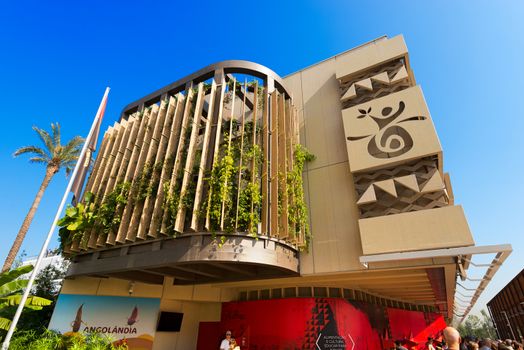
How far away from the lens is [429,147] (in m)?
10.6

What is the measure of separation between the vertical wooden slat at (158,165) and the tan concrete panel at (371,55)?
29.8 feet

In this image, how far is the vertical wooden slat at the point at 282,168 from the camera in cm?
1021

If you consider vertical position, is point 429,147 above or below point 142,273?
above

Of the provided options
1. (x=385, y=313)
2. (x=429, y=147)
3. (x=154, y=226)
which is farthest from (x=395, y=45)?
(x=385, y=313)

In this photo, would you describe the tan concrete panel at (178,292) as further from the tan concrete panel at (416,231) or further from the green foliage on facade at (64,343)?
the tan concrete panel at (416,231)

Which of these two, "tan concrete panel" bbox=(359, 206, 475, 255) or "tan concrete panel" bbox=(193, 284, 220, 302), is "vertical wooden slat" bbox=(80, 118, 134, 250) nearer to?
"tan concrete panel" bbox=(193, 284, 220, 302)

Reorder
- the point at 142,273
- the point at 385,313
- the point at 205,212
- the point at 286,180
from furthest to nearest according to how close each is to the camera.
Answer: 1. the point at 385,313
2. the point at 142,273
3. the point at 286,180
4. the point at 205,212

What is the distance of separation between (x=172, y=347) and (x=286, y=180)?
10.3 m

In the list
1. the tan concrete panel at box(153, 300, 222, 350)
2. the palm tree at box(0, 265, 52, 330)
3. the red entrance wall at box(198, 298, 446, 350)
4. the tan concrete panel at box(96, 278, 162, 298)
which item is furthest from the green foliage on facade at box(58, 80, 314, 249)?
the tan concrete panel at box(153, 300, 222, 350)

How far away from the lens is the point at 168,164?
37.0 feet

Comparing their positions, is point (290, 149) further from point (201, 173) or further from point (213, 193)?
point (213, 193)

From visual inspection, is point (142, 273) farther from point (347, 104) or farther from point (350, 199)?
point (347, 104)

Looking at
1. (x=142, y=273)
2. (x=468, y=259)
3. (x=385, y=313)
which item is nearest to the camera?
(x=468, y=259)

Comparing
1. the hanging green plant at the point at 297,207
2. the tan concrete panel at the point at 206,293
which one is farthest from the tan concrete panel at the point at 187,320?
the hanging green plant at the point at 297,207
